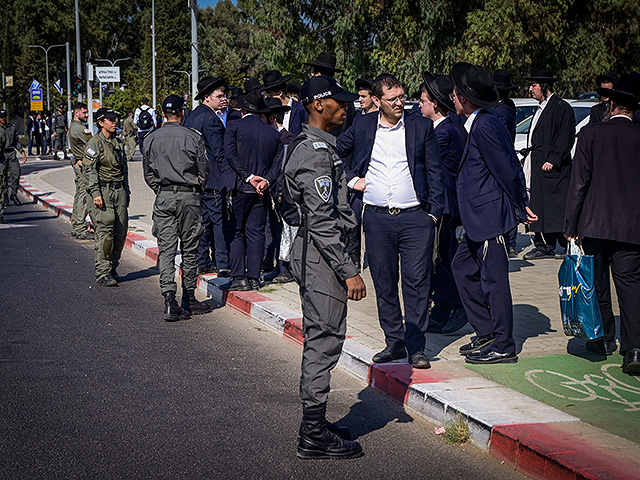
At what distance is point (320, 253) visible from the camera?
4.47 metres

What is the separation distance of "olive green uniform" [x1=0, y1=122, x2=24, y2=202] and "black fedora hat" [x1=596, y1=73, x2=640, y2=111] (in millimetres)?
11637

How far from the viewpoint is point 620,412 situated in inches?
197

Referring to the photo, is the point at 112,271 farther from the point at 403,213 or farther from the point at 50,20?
the point at 50,20

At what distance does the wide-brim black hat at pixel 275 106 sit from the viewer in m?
8.72

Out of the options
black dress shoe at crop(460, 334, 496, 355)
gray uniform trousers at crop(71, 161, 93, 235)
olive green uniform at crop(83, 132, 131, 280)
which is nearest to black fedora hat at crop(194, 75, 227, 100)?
olive green uniform at crop(83, 132, 131, 280)

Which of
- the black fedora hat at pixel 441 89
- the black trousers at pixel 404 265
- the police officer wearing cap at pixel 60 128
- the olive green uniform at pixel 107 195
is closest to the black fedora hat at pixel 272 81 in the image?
the olive green uniform at pixel 107 195

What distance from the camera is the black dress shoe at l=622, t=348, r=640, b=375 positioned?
5.75 m

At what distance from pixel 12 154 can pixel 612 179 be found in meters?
14.6

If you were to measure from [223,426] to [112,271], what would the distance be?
207 inches

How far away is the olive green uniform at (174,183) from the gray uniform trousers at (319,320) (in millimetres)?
3545

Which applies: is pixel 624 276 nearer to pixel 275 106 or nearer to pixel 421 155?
pixel 421 155

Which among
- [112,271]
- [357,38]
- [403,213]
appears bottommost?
[112,271]

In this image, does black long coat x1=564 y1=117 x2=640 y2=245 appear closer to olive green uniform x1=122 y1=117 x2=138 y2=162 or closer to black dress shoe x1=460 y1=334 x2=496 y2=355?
black dress shoe x1=460 y1=334 x2=496 y2=355

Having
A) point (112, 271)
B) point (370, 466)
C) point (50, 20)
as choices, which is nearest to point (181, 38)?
point (50, 20)
